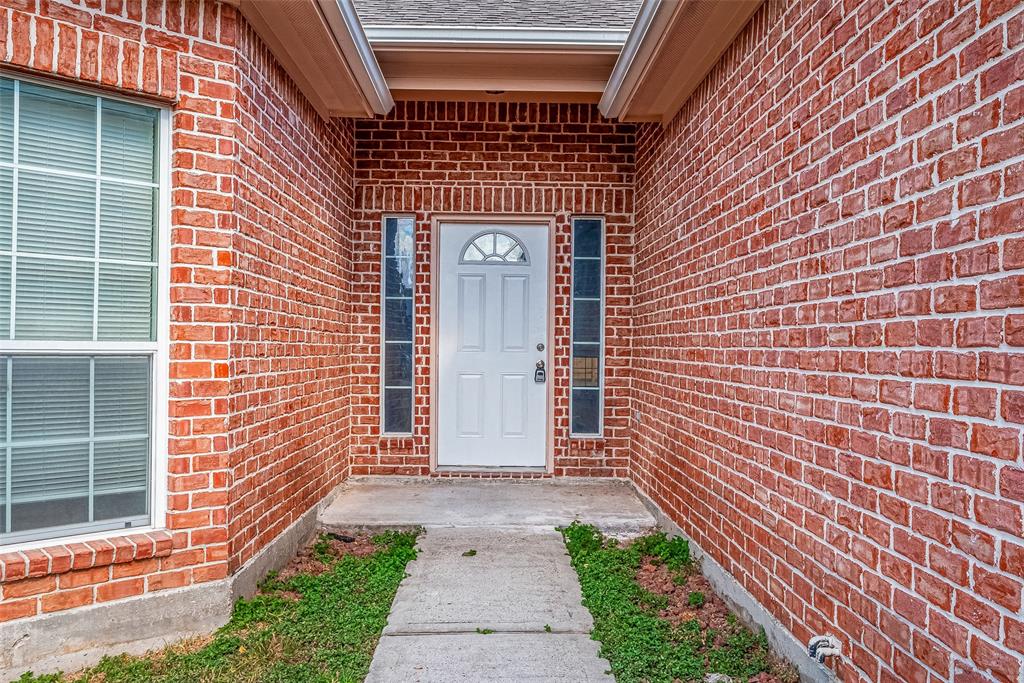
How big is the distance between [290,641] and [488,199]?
3571 mm

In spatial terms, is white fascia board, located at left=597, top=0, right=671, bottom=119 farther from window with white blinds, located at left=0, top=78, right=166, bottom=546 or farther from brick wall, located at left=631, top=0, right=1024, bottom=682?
window with white blinds, located at left=0, top=78, right=166, bottom=546

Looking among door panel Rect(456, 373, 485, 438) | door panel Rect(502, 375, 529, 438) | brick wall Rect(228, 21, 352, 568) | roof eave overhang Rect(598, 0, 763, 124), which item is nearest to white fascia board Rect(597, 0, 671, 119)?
roof eave overhang Rect(598, 0, 763, 124)

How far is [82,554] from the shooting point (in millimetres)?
2607

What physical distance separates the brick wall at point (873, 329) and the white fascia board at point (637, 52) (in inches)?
16.1

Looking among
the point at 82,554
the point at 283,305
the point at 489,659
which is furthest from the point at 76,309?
the point at 489,659

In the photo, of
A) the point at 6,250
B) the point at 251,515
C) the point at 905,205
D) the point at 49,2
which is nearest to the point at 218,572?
the point at 251,515

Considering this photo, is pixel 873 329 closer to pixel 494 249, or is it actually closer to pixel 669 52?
pixel 669 52

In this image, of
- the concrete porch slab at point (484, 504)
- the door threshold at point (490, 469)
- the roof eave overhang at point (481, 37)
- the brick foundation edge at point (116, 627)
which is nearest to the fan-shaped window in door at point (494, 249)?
the roof eave overhang at point (481, 37)

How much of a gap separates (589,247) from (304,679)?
Answer: 3.85 metres

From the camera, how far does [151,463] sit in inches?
112

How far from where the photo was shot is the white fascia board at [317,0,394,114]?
3174mm

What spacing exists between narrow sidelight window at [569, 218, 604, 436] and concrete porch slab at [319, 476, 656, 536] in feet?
2.00

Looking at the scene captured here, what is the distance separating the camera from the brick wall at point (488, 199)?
5.21 meters

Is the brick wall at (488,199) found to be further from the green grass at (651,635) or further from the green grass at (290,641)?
the green grass at (290,641)
